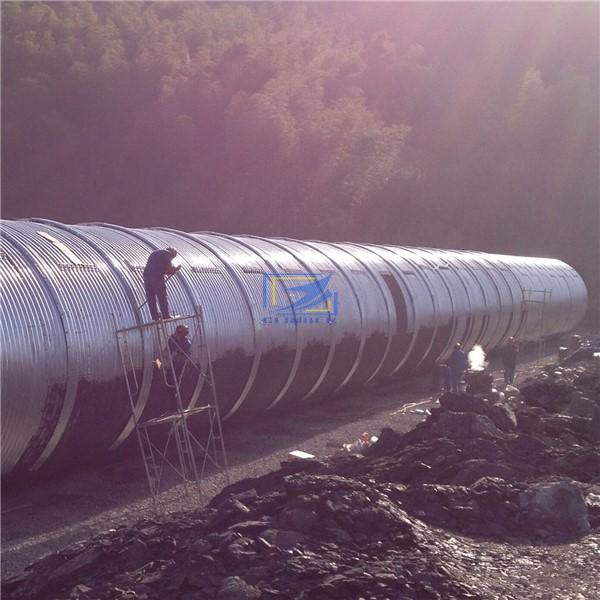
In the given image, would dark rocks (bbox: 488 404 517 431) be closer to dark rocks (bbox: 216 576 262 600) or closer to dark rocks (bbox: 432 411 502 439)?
dark rocks (bbox: 432 411 502 439)

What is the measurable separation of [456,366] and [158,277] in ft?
32.9

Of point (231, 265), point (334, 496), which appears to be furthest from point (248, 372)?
point (334, 496)

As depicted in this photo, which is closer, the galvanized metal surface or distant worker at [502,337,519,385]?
the galvanized metal surface

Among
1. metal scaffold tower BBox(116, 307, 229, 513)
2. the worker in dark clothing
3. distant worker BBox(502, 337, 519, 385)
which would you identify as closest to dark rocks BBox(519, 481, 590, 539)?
metal scaffold tower BBox(116, 307, 229, 513)

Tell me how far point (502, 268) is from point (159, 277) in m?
20.6

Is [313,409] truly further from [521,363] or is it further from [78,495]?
[521,363]

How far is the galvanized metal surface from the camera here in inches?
444

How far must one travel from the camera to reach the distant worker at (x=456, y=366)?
783 inches

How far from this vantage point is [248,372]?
49.4 ft

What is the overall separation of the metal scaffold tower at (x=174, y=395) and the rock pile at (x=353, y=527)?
1.62 metres

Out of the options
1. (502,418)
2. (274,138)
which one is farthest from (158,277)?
(274,138)

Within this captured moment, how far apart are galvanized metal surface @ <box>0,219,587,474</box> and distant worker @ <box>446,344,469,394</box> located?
1.47m

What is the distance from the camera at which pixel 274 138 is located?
139 ft

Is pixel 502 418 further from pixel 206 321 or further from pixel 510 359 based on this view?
pixel 510 359
